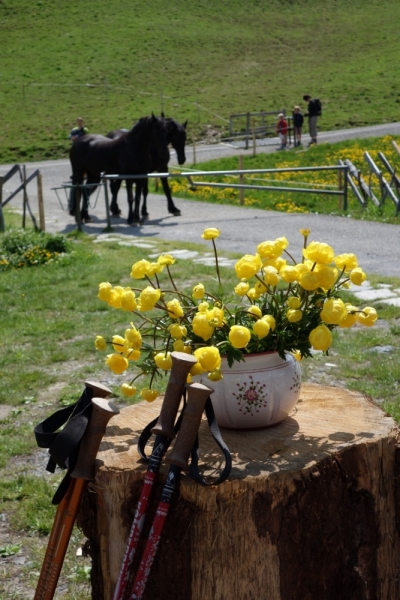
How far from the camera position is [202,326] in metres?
2.63

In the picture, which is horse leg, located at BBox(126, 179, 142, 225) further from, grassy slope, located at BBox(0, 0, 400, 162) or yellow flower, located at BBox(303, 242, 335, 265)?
grassy slope, located at BBox(0, 0, 400, 162)

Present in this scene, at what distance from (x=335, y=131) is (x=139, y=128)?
20368 mm

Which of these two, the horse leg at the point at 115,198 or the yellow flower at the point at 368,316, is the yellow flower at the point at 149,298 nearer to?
the yellow flower at the point at 368,316

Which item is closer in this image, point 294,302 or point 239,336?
point 239,336

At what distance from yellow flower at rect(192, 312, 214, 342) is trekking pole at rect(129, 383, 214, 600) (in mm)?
179

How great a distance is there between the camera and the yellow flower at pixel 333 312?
2.67 metres

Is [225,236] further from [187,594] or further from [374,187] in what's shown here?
[187,594]

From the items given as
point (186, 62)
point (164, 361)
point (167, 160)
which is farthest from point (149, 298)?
point (186, 62)

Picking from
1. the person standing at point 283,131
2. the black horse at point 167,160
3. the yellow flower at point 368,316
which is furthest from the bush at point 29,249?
the person standing at point 283,131

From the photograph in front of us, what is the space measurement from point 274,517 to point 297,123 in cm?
2756

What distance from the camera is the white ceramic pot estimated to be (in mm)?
2781

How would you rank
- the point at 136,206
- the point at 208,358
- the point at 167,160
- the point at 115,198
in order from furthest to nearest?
the point at 115,198 < the point at 167,160 < the point at 136,206 < the point at 208,358

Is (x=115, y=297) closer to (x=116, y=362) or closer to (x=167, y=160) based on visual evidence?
(x=116, y=362)

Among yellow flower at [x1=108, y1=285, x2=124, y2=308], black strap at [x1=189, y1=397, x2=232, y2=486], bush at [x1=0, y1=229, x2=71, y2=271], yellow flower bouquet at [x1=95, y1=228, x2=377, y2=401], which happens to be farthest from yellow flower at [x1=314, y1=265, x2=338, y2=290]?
bush at [x1=0, y1=229, x2=71, y2=271]
